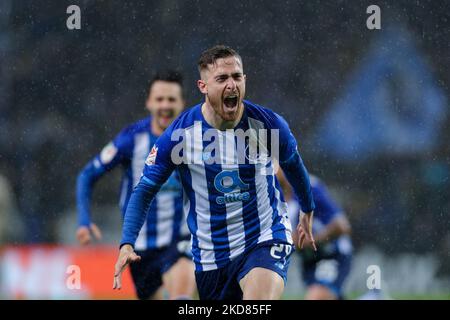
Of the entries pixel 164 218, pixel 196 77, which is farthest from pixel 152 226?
pixel 196 77

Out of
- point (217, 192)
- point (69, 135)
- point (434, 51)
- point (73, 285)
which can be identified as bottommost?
point (73, 285)

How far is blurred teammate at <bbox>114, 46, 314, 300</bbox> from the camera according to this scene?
5.36 m

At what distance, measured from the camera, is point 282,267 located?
17.5 ft

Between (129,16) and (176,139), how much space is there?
7023 millimetres

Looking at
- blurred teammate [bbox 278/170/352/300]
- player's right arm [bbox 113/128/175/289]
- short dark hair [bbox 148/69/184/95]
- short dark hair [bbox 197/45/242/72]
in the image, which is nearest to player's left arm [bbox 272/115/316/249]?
short dark hair [bbox 197/45/242/72]

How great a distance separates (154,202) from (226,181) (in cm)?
228

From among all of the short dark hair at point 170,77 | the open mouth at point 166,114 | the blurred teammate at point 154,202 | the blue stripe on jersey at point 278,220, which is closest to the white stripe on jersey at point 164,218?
the blurred teammate at point 154,202

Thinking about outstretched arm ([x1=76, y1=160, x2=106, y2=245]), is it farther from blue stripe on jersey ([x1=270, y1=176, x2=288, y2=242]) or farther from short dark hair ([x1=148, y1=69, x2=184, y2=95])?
blue stripe on jersey ([x1=270, y1=176, x2=288, y2=242])

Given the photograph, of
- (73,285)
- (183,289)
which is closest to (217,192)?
(183,289)

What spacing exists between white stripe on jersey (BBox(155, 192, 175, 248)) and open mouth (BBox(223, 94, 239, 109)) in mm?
2363

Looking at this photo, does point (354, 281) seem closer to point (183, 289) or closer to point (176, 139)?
point (183, 289)

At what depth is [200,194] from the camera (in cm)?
548

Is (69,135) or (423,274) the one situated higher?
(69,135)

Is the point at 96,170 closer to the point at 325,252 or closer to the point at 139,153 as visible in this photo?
the point at 139,153
